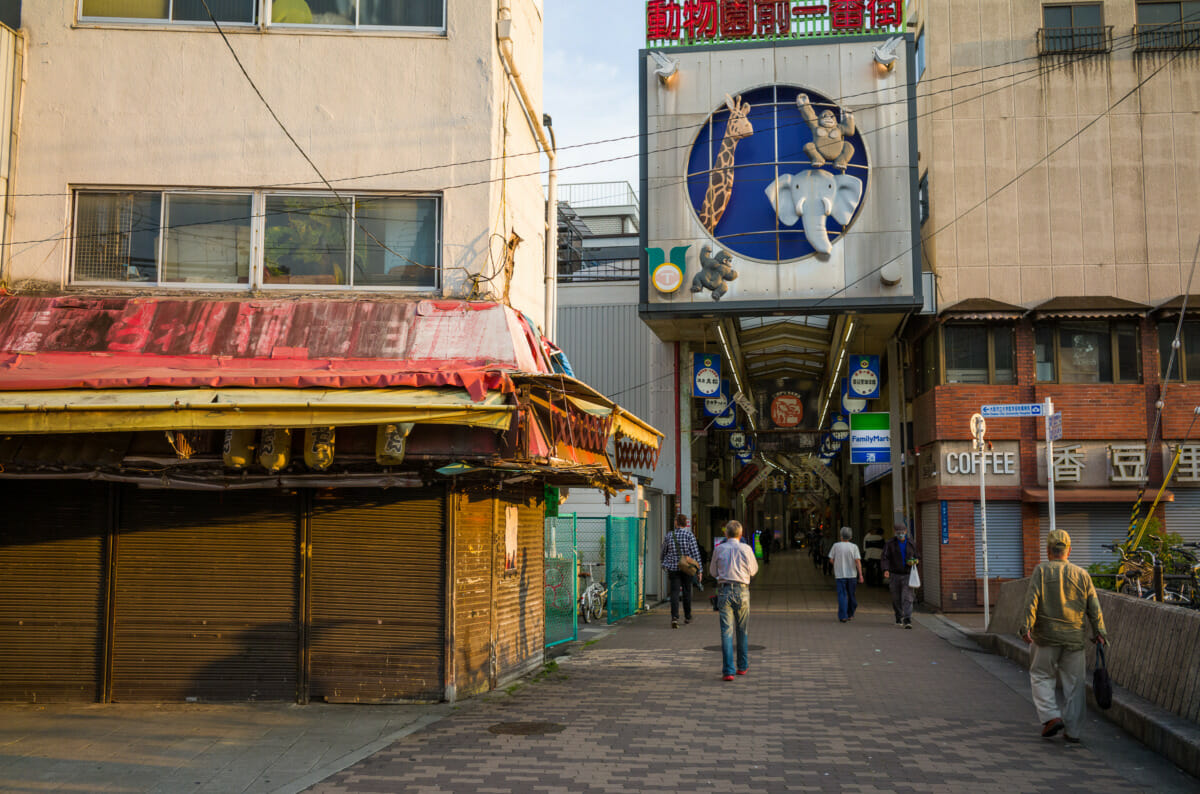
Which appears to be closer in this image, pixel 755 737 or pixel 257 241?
pixel 755 737

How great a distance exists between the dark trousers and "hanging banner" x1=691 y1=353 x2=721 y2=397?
6433 millimetres

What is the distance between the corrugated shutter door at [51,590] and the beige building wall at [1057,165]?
17537 mm

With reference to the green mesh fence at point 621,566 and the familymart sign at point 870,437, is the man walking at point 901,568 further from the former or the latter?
the familymart sign at point 870,437

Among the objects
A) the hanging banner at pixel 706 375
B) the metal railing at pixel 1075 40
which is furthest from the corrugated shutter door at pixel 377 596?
the metal railing at pixel 1075 40

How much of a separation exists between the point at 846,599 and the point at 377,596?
1191 cm

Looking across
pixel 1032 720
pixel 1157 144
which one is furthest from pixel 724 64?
pixel 1032 720

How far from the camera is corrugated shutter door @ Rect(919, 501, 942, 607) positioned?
22578 millimetres

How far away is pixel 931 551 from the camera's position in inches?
928

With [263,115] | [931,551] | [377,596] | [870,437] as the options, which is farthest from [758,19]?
[377,596]

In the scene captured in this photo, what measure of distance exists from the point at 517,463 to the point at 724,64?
1606 centimetres

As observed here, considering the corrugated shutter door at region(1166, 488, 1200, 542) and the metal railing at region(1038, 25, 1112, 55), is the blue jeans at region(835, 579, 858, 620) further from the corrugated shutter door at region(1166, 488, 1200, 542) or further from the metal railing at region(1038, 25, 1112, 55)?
the metal railing at region(1038, 25, 1112, 55)

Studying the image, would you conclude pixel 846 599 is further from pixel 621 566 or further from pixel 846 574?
pixel 621 566

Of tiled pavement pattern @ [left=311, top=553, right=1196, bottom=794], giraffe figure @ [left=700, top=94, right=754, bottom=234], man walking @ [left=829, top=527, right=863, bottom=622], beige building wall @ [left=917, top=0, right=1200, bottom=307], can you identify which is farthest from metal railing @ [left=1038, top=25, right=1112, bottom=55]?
tiled pavement pattern @ [left=311, top=553, right=1196, bottom=794]

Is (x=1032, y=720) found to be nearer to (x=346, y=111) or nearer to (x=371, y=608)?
(x=371, y=608)
